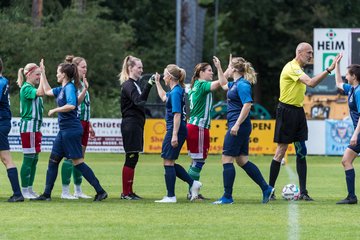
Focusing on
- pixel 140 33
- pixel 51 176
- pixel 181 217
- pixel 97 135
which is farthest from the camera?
pixel 140 33

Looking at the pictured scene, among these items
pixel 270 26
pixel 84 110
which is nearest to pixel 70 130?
pixel 84 110

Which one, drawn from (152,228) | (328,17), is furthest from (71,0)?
(152,228)

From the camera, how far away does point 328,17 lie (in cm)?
5675

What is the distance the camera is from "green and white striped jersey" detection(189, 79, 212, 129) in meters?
16.6

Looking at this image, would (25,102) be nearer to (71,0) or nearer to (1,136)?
(1,136)

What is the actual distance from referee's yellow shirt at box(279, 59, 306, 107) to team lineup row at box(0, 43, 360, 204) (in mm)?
11

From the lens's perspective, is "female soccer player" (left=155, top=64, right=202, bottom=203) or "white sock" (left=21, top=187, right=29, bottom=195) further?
"white sock" (left=21, top=187, right=29, bottom=195)

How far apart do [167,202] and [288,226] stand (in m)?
3.37

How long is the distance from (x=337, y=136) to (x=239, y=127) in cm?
1790

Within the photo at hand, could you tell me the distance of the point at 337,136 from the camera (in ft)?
108

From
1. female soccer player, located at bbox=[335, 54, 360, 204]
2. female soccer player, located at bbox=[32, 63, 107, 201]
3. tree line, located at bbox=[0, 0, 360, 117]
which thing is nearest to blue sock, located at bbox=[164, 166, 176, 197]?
female soccer player, located at bbox=[32, 63, 107, 201]

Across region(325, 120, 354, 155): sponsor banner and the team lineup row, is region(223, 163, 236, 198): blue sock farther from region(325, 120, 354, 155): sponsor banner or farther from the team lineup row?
region(325, 120, 354, 155): sponsor banner

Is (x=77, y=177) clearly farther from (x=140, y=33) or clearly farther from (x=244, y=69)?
(x=140, y=33)

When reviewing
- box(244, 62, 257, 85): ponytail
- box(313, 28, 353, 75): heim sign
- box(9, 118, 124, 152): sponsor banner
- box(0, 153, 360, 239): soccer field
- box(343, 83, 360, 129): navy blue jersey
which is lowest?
box(0, 153, 360, 239): soccer field
